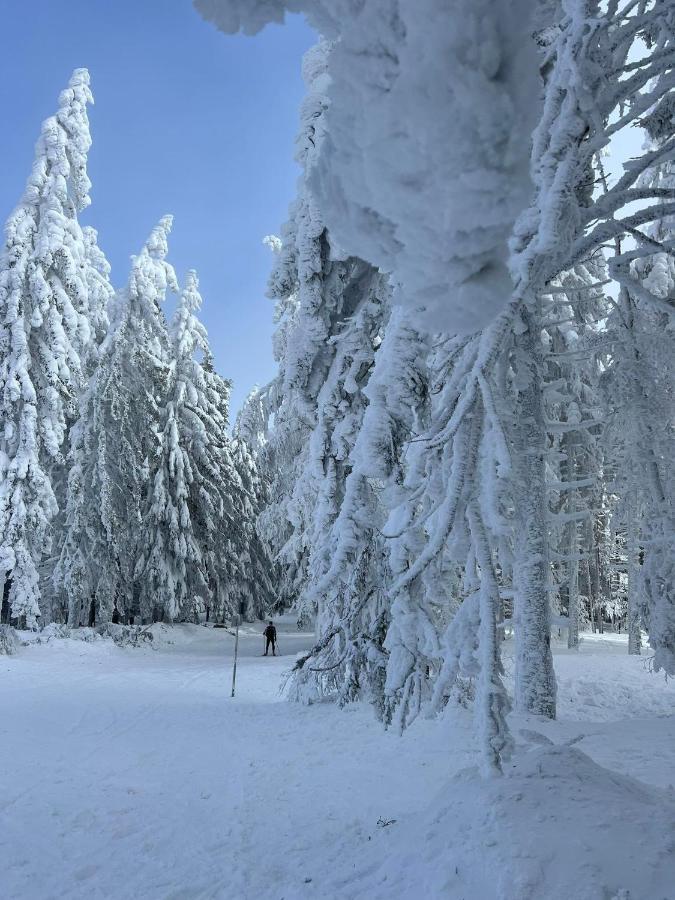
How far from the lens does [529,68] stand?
31.9 inches

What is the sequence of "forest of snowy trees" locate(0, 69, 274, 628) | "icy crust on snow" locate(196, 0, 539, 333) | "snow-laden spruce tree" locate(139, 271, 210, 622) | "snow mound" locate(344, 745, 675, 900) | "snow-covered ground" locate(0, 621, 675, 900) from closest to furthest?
"icy crust on snow" locate(196, 0, 539, 333)
"snow mound" locate(344, 745, 675, 900)
"snow-covered ground" locate(0, 621, 675, 900)
"forest of snowy trees" locate(0, 69, 274, 628)
"snow-laden spruce tree" locate(139, 271, 210, 622)

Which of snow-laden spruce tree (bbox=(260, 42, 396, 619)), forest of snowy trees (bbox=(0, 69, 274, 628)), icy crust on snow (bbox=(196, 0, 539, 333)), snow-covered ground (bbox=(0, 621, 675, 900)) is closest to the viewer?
icy crust on snow (bbox=(196, 0, 539, 333))

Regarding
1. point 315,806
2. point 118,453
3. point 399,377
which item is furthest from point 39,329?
point 315,806

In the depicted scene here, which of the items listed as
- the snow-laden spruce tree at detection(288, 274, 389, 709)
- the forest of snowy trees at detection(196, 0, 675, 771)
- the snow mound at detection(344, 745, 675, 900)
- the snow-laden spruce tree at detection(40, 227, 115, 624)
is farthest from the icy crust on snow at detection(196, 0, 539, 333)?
the snow-laden spruce tree at detection(40, 227, 115, 624)

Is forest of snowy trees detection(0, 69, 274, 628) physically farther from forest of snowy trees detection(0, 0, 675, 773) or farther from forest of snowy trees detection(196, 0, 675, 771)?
forest of snowy trees detection(196, 0, 675, 771)

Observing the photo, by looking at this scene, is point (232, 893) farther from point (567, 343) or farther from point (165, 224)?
point (165, 224)

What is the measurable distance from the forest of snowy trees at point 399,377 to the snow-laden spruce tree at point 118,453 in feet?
0.34

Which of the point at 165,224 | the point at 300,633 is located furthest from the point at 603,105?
the point at 300,633

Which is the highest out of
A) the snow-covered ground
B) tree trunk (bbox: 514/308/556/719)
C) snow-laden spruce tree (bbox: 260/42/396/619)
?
snow-laden spruce tree (bbox: 260/42/396/619)

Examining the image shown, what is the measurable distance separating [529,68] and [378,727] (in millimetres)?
8712

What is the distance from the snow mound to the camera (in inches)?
117

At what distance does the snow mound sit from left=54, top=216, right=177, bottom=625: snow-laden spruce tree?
17.6m

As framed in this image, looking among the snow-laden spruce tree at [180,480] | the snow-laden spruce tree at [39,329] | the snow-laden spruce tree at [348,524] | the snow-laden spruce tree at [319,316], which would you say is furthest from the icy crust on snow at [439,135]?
the snow-laden spruce tree at [180,480]

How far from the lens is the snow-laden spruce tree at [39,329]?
16.5 metres
